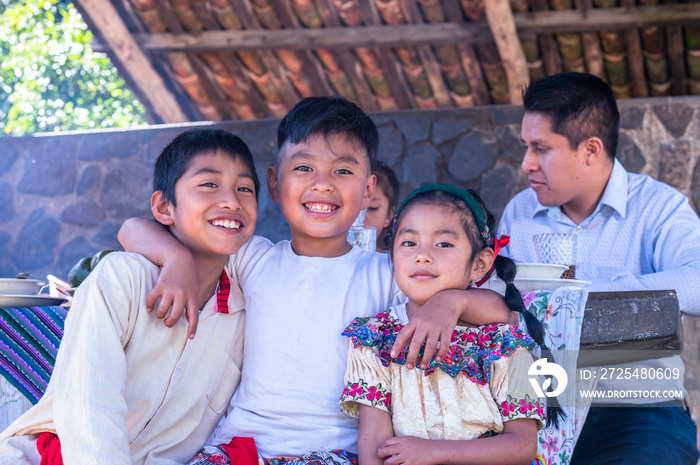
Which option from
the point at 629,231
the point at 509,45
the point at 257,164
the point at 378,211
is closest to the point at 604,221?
the point at 629,231

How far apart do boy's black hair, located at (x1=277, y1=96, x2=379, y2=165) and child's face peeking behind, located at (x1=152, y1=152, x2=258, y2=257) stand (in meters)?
0.22

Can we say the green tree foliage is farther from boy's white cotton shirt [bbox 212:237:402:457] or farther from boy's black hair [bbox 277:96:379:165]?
boy's white cotton shirt [bbox 212:237:402:457]

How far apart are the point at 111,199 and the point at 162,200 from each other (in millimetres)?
3408

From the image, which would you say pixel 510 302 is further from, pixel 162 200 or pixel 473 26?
pixel 473 26

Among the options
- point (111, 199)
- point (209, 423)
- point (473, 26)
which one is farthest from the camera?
point (111, 199)

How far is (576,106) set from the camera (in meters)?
2.65

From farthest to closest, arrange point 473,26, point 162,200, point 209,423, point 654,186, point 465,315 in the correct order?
point 473,26, point 654,186, point 162,200, point 209,423, point 465,315

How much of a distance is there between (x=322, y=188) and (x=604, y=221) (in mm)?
1232

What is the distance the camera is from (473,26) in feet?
13.4

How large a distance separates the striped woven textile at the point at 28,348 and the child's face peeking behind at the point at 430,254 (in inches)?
41.3

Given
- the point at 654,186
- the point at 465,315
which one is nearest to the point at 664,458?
the point at 465,315

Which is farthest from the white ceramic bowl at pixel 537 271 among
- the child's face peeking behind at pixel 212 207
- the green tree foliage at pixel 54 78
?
the green tree foliage at pixel 54 78

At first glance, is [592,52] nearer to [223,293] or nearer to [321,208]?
[321,208]

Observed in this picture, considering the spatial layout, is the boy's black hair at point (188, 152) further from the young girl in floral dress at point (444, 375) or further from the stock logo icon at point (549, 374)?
the stock logo icon at point (549, 374)
